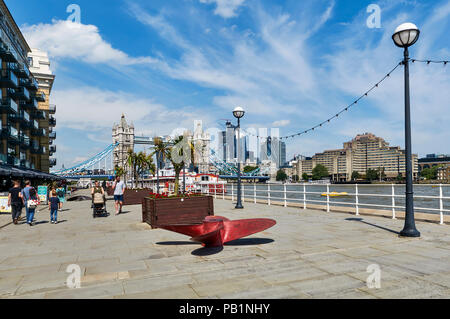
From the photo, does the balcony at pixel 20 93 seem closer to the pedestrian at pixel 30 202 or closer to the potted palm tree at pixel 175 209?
the pedestrian at pixel 30 202

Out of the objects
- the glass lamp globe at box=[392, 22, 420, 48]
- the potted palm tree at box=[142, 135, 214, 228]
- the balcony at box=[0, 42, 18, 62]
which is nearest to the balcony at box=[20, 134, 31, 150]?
the balcony at box=[0, 42, 18, 62]

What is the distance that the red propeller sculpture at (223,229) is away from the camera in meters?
6.60

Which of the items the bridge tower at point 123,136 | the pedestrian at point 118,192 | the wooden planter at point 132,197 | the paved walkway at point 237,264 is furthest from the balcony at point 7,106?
the bridge tower at point 123,136

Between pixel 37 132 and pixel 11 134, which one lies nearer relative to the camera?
pixel 11 134

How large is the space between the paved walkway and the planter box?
0.94m

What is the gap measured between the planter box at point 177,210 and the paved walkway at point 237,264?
3.10 feet

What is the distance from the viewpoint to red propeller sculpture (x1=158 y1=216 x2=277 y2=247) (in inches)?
260

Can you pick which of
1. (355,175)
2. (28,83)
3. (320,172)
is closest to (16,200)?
(28,83)

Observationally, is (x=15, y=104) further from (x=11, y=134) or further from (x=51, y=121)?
(x=51, y=121)

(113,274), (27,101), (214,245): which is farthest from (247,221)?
(27,101)

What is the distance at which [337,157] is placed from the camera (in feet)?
651

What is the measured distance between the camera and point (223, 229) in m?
6.90

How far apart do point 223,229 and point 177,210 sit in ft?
12.0

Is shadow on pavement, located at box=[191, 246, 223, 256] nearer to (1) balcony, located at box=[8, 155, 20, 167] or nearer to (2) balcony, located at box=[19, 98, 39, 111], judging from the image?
(1) balcony, located at box=[8, 155, 20, 167]
